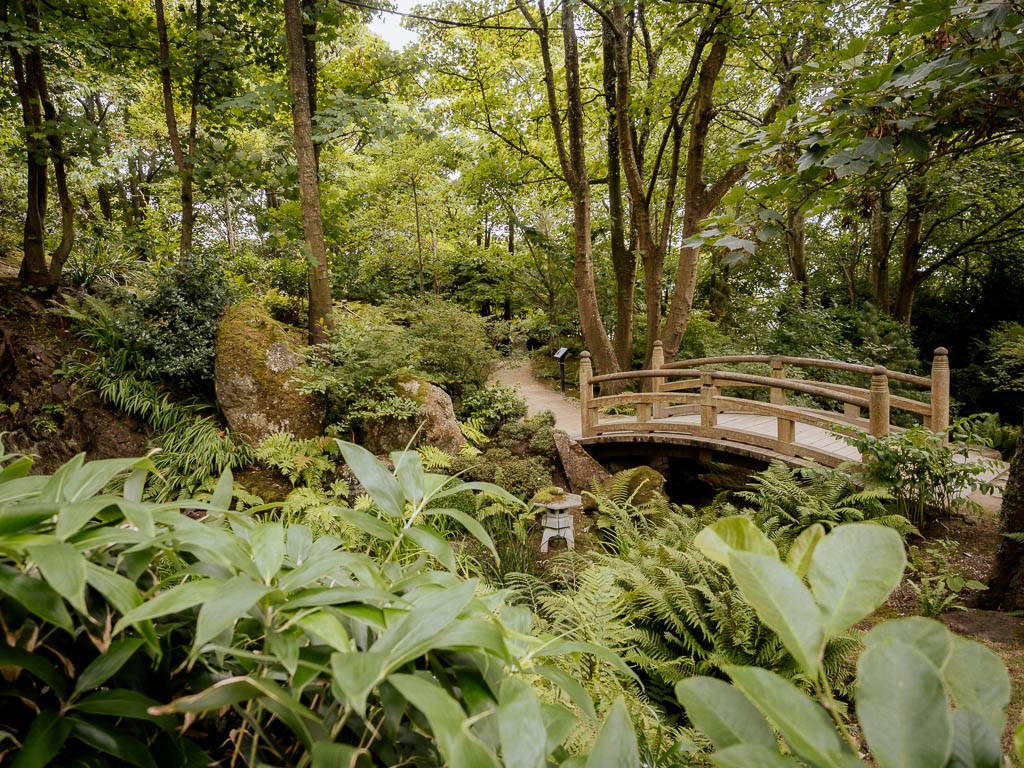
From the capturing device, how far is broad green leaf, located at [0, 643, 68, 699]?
0.39 metres

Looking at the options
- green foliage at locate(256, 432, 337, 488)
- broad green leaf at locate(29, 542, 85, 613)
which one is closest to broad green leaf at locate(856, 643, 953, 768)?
broad green leaf at locate(29, 542, 85, 613)

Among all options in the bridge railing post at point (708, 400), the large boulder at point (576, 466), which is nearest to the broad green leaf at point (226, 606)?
the large boulder at point (576, 466)

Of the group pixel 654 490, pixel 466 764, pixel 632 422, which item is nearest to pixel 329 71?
pixel 632 422

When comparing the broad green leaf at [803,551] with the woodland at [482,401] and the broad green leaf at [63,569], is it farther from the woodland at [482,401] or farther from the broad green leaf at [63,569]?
the broad green leaf at [63,569]

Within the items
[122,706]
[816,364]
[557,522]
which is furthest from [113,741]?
[816,364]

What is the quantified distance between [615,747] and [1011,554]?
12.5 feet

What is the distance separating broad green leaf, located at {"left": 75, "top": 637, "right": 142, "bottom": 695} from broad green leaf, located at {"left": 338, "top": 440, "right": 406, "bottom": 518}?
257mm

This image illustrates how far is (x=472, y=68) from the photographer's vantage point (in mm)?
8289

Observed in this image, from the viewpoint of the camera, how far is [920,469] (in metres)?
4.17

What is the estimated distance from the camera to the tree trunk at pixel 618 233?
7961 mm

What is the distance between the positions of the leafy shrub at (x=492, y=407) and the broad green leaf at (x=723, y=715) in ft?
20.6

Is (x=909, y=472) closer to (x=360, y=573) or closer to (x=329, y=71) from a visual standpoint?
(x=360, y=573)

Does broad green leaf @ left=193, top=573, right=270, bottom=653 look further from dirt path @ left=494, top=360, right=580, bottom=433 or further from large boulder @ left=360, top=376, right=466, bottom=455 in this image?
dirt path @ left=494, top=360, right=580, bottom=433

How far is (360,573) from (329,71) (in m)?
9.84
